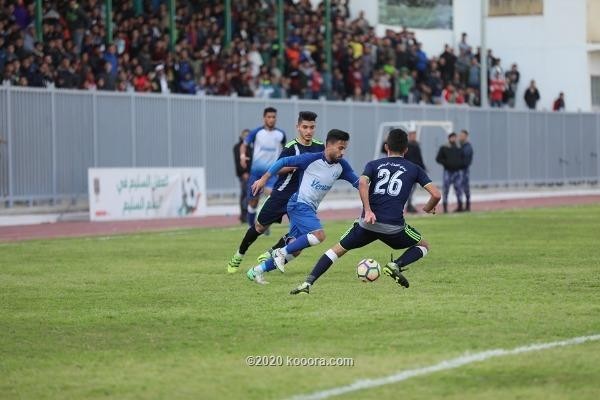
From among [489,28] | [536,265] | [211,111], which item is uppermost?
[489,28]

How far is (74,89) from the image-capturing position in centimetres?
3203

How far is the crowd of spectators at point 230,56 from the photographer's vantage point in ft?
105

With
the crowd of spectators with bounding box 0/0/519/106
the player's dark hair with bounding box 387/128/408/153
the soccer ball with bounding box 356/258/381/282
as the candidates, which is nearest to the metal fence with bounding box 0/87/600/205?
the crowd of spectators with bounding box 0/0/519/106

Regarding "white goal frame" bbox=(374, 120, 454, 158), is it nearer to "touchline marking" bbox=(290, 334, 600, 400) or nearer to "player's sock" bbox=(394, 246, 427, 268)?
"player's sock" bbox=(394, 246, 427, 268)

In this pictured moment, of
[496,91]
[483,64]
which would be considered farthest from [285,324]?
[496,91]

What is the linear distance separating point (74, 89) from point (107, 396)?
23881 mm

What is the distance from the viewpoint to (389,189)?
553 inches

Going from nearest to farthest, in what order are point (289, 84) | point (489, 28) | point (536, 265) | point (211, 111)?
point (536, 265) → point (211, 111) → point (289, 84) → point (489, 28)

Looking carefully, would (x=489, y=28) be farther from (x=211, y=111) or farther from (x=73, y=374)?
(x=73, y=374)

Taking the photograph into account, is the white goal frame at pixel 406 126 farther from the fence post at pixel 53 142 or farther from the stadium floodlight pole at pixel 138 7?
the fence post at pixel 53 142

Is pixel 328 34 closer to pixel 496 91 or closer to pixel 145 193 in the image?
pixel 496 91

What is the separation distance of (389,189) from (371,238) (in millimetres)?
525

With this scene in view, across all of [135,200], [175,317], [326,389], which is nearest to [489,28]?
[135,200]

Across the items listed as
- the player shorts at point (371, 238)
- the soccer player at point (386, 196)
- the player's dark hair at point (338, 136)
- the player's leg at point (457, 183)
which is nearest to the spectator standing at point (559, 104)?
the player's leg at point (457, 183)
